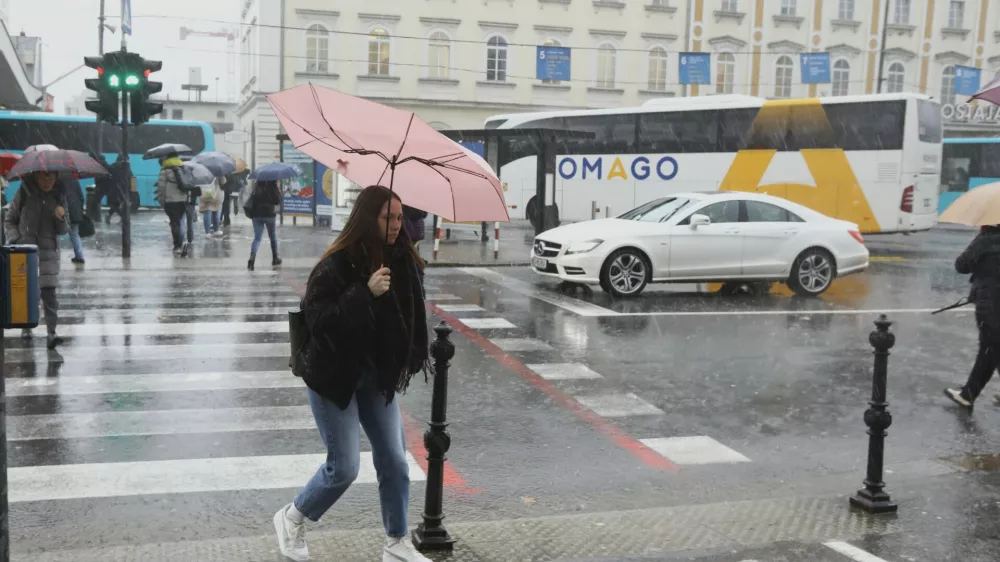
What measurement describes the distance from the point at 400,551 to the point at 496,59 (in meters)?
43.5

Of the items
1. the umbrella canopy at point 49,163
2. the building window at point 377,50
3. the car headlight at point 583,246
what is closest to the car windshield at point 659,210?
the car headlight at point 583,246

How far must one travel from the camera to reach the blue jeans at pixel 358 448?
4109 millimetres

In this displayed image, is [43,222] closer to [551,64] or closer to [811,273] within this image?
[811,273]

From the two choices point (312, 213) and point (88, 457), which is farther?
point (312, 213)

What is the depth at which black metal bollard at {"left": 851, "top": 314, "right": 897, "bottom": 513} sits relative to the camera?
5.30 meters

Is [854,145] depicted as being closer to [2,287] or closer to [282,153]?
[282,153]

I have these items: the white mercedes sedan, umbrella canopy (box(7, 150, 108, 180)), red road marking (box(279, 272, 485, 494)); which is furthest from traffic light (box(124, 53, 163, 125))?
red road marking (box(279, 272, 485, 494))

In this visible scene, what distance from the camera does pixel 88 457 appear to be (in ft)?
20.0

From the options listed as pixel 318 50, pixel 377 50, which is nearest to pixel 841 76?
pixel 377 50

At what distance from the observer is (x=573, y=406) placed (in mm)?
7707

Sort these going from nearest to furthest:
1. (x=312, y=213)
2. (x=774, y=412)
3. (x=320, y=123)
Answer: (x=320, y=123), (x=774, y=412), (x=312, y=213)

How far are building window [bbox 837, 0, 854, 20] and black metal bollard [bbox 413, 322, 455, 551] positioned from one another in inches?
1953

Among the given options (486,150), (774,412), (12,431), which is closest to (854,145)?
(486,150)

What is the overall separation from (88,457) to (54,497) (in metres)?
0.77
